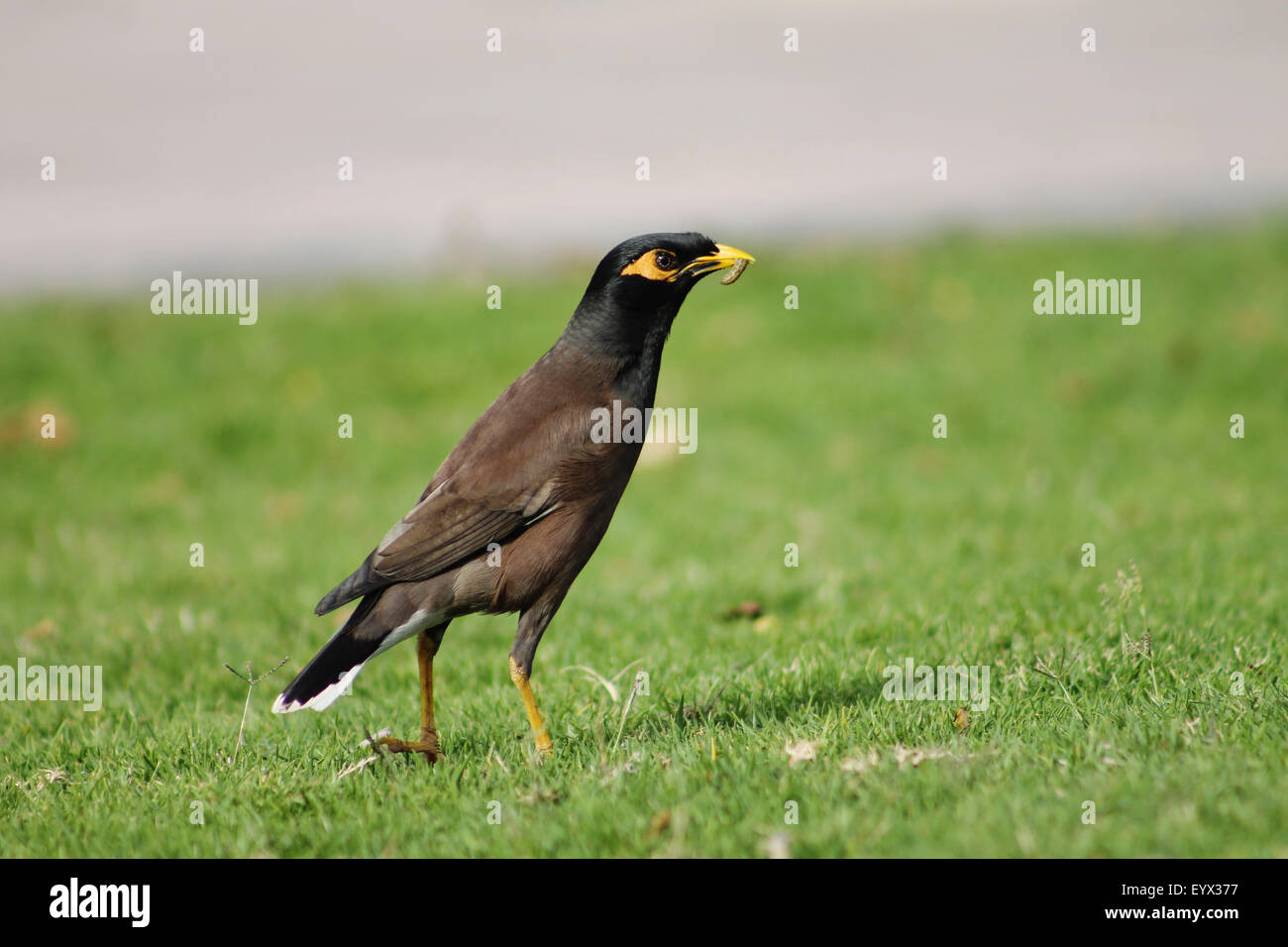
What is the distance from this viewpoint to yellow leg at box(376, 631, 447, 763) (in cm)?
428

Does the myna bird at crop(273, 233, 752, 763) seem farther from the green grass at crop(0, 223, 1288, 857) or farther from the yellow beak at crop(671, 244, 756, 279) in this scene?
the green grass at crop(0, 223, 1288, 857)

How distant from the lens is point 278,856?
363 cm

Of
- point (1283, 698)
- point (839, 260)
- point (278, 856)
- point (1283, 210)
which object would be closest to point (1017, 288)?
point (839, 260)

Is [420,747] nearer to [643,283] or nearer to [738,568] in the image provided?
[643,283]

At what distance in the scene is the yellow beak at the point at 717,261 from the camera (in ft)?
15.2

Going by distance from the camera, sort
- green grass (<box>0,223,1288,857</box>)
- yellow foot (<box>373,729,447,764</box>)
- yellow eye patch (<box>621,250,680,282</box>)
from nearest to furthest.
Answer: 1. green grass (<box>0,223,1288,857</box>)
2. yellow foot (<box>373,729,447,764</box>)
3. yellow eye patch (<box>621,250,680,282</box>)

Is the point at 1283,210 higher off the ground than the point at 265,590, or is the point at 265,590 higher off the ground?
the point at 1283,210

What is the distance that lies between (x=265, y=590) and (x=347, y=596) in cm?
329

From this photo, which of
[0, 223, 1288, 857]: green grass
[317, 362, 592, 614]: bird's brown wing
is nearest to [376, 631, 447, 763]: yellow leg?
[0, 223, 1288, 857]: green grass

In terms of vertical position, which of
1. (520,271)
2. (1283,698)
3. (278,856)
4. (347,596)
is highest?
(520,271)

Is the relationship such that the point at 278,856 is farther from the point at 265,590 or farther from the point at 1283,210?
the point at 1283,210

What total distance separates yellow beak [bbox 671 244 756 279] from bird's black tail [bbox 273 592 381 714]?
1.85 metres
